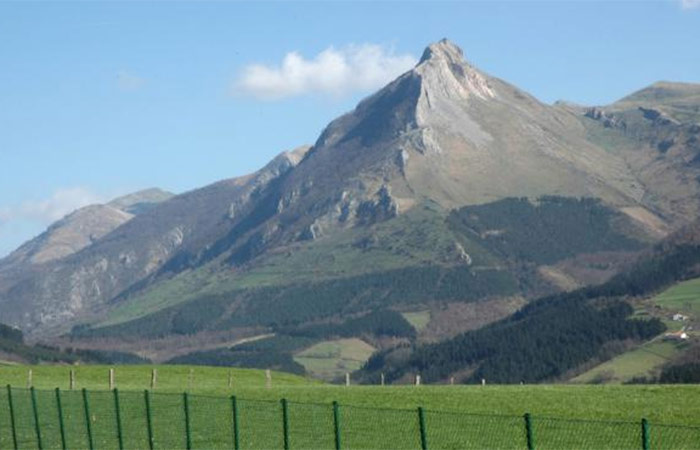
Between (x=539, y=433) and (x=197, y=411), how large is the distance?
46.0ft

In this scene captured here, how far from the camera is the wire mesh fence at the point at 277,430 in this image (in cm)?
3391

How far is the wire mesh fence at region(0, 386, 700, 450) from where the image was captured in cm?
3391

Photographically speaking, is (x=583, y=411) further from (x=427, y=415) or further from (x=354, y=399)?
(x=354, y=399)

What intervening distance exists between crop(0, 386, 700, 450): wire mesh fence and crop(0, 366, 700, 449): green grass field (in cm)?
6

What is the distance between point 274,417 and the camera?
141 ft

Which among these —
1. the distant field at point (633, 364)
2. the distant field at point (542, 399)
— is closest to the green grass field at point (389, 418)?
→ the distant field at point (542, 399)

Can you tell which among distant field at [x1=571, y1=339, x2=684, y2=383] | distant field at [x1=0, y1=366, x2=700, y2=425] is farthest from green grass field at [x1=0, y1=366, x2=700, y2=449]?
distant field at [x1=571, y1=339, x2=684, y2=383]

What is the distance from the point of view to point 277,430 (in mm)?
38906

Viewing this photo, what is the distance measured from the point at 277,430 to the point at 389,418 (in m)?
5.01

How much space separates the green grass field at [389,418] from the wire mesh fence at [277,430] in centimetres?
6

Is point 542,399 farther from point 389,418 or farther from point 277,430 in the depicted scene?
point 277,430

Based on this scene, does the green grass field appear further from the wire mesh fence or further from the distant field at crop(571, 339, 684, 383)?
the distant field at crop(571, 339, 684, 383)

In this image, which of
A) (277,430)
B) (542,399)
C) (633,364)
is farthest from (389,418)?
(633,364)

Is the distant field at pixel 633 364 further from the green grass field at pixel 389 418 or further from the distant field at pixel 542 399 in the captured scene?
the green grass field at pixel 389 418
